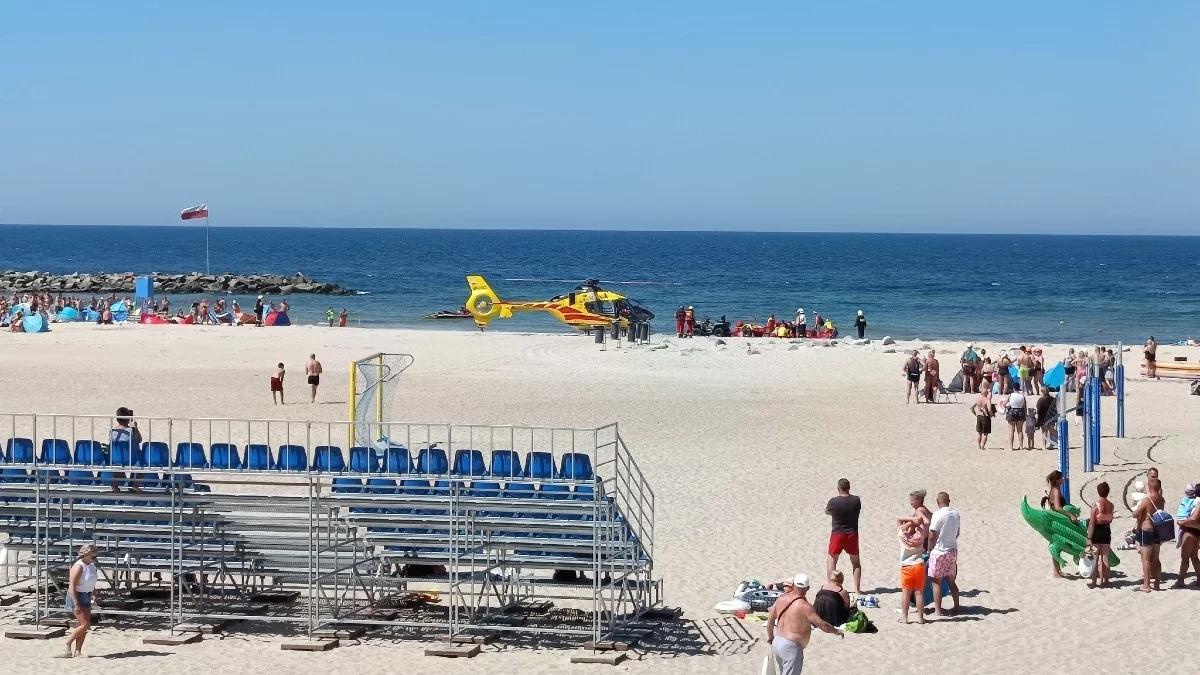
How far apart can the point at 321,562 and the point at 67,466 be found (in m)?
2.60

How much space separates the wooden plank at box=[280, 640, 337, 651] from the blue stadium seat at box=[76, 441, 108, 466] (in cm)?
272

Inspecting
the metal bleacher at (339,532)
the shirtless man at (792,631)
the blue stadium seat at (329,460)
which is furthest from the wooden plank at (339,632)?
the shirtless man at (792,631)

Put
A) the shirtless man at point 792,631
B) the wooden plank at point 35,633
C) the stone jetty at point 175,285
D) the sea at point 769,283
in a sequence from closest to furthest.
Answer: the shirtless man at point 792,631 → the wooden plank at point 35,633 → the sea at point 769,283 → the stone jetty at point 175,285

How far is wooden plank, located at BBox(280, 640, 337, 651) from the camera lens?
12.5m

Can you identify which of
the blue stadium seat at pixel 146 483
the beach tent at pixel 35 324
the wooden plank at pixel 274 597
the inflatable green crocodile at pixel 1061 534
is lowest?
the wooden plank at pixel 274 597

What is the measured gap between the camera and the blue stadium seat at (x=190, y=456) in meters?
13.6

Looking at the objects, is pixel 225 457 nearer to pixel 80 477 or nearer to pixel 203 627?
pixel 80 477

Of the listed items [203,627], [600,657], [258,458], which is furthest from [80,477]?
[600,657]

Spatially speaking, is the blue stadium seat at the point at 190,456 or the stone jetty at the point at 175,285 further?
the stone jetty at the point at 175,285

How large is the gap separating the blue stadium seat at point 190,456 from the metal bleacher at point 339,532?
2cm

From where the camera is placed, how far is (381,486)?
1299 centimetres

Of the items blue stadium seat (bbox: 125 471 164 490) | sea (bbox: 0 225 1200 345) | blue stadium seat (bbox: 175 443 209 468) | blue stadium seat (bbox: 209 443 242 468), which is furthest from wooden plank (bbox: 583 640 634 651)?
sea (bbox: 0 225 1200 345)

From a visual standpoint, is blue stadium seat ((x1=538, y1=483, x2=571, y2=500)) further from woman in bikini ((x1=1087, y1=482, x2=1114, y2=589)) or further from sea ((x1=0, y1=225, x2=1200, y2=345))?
sea ((x1=0, y1=225, x2=1200, y2=345))

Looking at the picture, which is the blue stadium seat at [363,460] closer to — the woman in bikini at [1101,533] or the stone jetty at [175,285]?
the woman in bikini at [1101,533]
